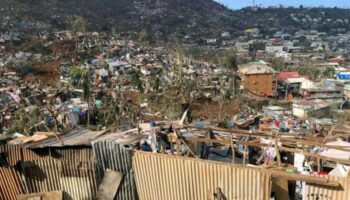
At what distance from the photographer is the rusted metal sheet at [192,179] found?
471 centimetres

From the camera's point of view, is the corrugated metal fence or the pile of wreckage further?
the pile of wreckage

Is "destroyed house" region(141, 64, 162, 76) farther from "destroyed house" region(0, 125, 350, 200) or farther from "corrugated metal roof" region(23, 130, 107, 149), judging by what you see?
"destroyed house" region(0, 125, 350, 200)

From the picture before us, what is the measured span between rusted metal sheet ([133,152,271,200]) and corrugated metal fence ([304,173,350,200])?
0.42 meters

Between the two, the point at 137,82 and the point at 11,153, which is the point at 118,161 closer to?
the point at 11,153

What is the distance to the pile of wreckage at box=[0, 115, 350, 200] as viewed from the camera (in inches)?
187

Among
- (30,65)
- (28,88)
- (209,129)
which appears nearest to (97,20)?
(30,65)

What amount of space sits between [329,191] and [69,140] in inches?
141

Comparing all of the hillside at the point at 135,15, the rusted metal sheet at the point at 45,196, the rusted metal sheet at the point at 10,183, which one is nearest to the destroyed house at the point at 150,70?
the hillside at the point at 135,15

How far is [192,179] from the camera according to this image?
16.6 feet

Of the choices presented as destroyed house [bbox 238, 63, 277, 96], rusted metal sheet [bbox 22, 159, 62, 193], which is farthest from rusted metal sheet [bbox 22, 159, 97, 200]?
destroyed house [bbox 238, 63, 277, 96]

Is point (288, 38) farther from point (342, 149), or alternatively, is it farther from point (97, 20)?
point (342, 149)

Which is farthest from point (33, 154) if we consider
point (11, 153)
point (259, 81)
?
point (259, 81)

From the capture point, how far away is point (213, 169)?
489cm

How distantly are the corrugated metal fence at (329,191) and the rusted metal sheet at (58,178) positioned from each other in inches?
111
